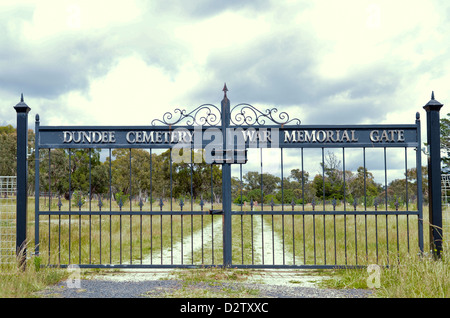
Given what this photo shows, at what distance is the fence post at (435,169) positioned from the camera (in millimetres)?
7043

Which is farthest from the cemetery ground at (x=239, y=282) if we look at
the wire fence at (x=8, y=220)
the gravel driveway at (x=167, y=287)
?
the wire fence at (x=8, y=220)

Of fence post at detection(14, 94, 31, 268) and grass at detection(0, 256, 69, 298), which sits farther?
fence post at detection(14, 94, 31, 268)

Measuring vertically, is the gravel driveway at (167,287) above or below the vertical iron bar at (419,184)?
below

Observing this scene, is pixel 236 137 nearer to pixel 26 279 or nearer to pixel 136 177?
pixel 26 279

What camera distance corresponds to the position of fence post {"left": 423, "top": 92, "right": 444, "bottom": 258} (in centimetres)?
704

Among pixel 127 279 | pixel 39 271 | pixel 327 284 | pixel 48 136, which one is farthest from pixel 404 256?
pixel 48 136

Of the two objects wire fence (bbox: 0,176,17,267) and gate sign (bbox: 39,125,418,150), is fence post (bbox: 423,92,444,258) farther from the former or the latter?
wire fence (bbox: 0,176,17,267)

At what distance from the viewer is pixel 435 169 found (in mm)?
7098

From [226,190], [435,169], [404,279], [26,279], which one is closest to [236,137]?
[226,190]

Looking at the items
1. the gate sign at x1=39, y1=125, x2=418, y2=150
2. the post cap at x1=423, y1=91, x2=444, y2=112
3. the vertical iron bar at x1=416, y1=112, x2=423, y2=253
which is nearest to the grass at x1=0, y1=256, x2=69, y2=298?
the gate sign at x1=39, y1=125, x2=418, y2=150

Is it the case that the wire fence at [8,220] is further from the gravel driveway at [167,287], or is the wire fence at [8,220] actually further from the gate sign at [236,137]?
the gravel driveway at [167,287]

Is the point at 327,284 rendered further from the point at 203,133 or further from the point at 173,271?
the point at 203,133

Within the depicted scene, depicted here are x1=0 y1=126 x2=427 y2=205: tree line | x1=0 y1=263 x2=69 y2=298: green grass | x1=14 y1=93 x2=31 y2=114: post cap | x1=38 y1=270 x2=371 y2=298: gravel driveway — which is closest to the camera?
x1=0 y1=263 x2=69 y2=298: green grass

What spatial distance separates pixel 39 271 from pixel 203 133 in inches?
155
